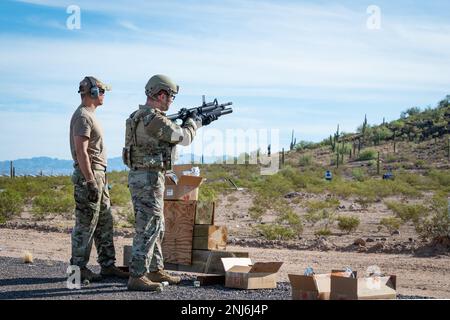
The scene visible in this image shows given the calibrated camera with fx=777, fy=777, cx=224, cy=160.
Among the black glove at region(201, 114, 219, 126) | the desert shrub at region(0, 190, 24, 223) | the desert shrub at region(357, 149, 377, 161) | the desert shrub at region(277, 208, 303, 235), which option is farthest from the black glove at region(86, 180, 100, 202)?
the desert shrub at region(357, 149, 377, 161)

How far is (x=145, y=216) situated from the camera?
8.56 meters

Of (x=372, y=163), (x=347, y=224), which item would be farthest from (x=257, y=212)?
(x=372, y=163)

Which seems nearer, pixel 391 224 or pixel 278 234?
pixel 278 234

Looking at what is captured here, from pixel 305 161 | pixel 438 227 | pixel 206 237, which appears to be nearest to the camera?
pixel 206 237

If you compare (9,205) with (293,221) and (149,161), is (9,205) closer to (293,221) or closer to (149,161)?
(293,221)

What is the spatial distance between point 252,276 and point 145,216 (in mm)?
1444

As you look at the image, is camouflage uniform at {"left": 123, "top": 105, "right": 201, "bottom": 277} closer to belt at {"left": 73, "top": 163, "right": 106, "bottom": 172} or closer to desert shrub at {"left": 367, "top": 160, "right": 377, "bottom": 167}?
belt at {"left": 73, "top": 163, "right": 106, "bottom": 172}

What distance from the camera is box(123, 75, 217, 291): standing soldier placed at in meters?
8.52

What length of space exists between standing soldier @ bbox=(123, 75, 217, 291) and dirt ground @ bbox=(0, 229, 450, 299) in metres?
3.42
